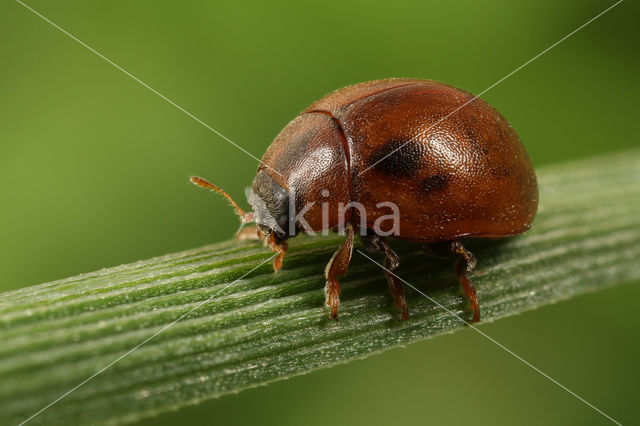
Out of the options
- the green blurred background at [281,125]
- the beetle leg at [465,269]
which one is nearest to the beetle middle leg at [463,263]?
the beetle leg at [465,269]

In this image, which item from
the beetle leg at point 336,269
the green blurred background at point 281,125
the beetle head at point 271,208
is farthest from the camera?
the green blurred background at point 281,125

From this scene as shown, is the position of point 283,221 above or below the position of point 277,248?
above

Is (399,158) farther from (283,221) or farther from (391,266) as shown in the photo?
(283,221)

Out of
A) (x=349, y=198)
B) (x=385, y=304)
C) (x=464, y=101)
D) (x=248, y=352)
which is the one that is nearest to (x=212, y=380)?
(x=248, y=352)

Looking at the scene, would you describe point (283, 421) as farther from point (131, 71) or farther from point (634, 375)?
point (131, 71)

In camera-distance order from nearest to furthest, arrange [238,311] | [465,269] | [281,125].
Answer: [238,311]
[465,269]
[281,125]

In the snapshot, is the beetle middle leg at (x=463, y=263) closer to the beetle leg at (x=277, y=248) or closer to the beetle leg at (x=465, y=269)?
the beetle leg at (x=465, y=269)

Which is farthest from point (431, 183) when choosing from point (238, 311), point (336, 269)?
point (238, 311)
